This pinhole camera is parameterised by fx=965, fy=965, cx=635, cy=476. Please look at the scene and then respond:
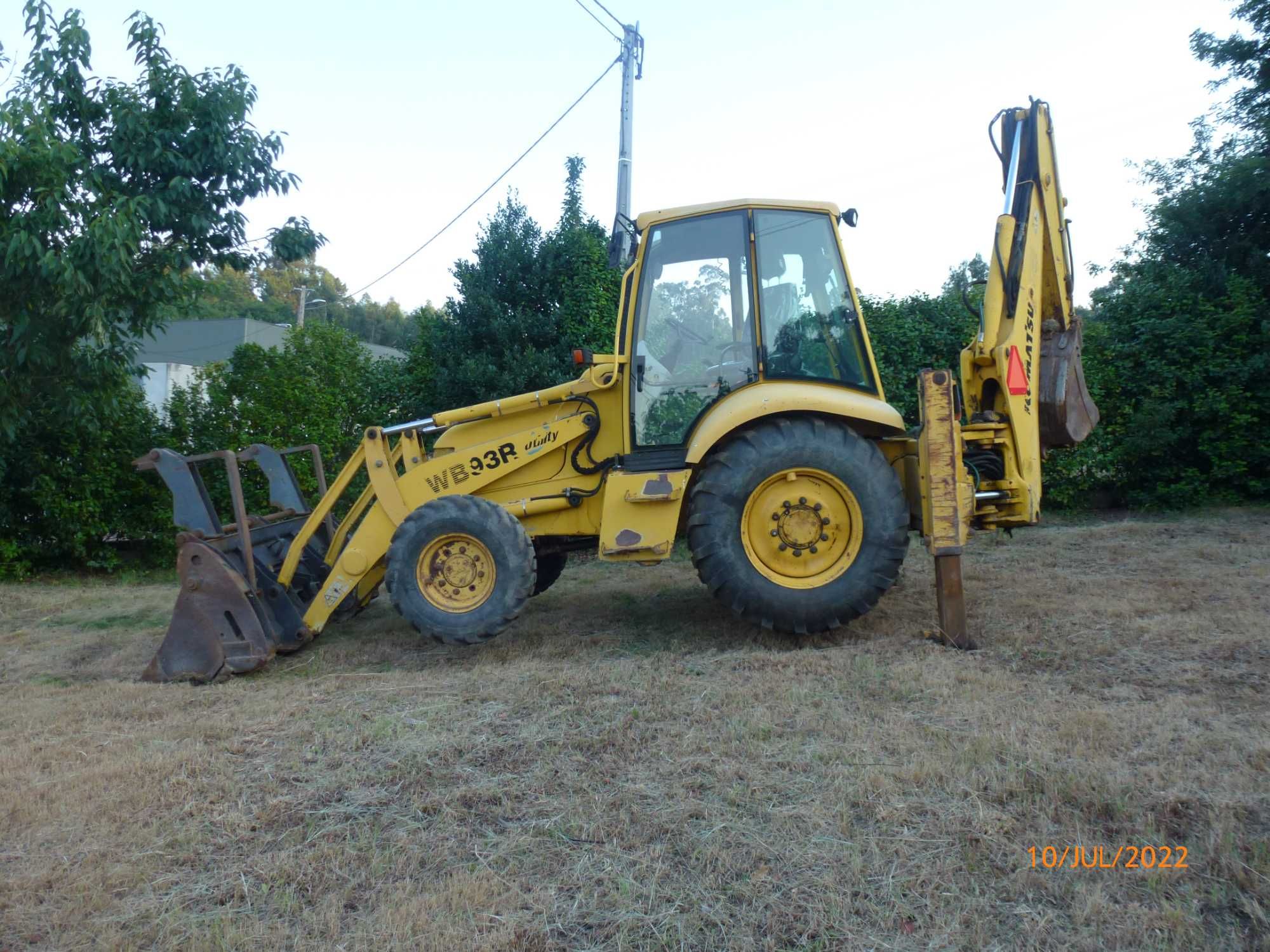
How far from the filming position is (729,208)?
554cm

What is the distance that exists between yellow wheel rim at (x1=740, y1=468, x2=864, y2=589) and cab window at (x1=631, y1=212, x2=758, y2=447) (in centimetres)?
65

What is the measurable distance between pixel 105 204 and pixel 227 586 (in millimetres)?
4303

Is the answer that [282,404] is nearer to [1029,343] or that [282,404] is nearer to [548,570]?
[548,570]

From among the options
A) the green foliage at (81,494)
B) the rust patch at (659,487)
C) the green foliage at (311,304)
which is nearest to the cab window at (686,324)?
the rust patch at (659,487)

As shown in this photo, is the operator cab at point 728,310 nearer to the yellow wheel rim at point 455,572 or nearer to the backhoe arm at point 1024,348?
the backhoe arm at point 1024,348

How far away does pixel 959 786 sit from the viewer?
3201 mm

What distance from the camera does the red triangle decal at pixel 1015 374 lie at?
551 cm

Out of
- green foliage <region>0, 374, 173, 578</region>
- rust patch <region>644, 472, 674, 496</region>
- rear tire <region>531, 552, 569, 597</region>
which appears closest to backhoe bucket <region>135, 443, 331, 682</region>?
rear tire <region>531, 552, 569, 597</region>

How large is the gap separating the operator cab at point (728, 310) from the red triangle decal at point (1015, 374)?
75cm

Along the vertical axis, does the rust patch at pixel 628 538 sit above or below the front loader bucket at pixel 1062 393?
below

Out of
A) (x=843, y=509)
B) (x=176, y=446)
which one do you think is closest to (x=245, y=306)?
(x=176, y=446)

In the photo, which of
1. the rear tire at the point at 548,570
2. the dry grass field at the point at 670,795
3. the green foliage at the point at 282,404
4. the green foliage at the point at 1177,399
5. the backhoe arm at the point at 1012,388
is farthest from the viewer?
the green foliage at the point at 282,404

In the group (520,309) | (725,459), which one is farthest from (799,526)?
(520,309)

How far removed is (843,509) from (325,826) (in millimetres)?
3150
